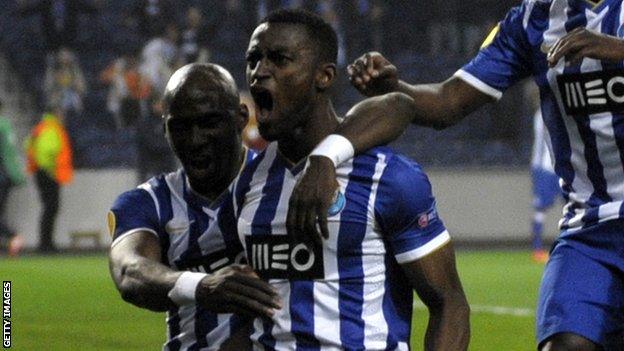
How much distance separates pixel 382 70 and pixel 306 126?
1.79ft

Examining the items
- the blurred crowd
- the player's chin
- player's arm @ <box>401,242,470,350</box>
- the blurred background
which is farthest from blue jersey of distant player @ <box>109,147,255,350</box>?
the blurred crowd

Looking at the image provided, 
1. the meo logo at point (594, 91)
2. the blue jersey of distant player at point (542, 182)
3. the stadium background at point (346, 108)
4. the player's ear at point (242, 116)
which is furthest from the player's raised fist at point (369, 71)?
the stadium background at point (346, 108)

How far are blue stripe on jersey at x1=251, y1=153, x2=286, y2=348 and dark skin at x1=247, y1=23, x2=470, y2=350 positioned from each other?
13 centimetres

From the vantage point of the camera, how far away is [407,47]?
874 inches

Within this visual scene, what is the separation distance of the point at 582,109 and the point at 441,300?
0.94m

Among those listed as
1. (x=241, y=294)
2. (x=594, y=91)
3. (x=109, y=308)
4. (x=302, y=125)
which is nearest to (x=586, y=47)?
(x=594, y=91)

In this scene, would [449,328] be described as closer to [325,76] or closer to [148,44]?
[325,76]

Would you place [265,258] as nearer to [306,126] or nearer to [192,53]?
[306,126]

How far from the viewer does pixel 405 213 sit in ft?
13.1

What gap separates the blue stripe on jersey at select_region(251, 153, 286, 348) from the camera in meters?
4.01

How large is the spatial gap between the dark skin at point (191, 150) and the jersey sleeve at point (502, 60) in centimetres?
91

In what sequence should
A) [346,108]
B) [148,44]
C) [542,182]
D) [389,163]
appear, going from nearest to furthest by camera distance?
1. [389,163]
2. [542,182]
3. [148,44]
4. [346,108]

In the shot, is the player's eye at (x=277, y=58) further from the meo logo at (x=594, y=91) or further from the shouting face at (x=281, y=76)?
the meo logo at (x=594, y=91)

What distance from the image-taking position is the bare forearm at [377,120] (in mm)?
4113
